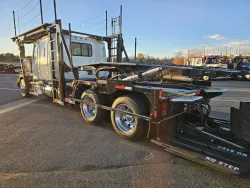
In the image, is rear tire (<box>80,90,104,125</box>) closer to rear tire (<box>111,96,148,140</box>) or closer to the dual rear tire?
the dual rear tire

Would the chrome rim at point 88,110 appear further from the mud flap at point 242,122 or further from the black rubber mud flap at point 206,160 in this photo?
the mud flap at point 242,122

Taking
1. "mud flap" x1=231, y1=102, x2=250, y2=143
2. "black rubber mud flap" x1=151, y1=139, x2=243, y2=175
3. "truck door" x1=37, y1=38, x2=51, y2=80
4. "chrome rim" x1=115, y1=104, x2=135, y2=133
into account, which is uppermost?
"truck door" x1=37, y1=38, x2=51, y2=80

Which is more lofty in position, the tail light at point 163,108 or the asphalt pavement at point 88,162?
the tail light at point 163,108

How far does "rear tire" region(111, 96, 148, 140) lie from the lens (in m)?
3.98

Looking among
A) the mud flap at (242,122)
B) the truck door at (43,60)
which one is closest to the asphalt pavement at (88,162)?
the mud flap at (242,122)

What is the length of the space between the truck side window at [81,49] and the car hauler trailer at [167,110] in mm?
967

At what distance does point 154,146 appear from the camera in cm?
398

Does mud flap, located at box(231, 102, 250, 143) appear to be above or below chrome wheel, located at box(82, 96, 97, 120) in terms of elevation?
above

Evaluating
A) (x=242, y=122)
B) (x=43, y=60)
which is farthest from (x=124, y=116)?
(x=43, y=60)

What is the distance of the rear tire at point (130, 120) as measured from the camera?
3.98m

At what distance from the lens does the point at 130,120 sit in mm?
4371

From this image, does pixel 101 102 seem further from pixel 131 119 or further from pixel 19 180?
pixel 19 180

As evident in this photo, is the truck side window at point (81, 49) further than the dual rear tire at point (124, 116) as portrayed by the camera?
Yes

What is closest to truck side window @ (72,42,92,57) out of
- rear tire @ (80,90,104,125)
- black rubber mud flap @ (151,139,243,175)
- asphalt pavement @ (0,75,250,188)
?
rear tire @ (80,90,104,125)
